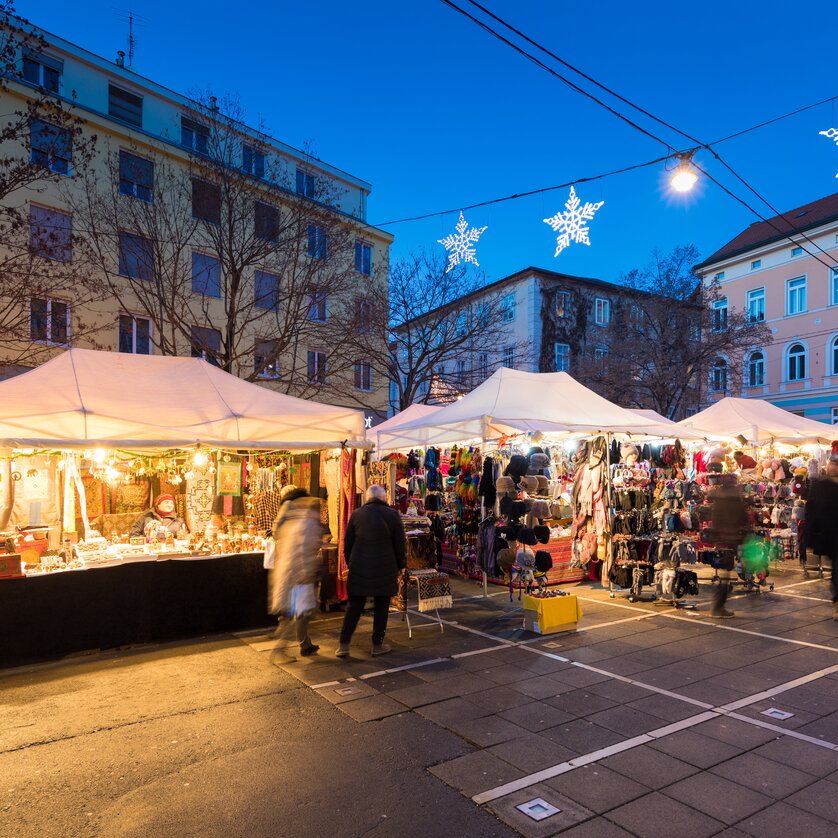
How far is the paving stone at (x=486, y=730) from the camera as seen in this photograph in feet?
13.3

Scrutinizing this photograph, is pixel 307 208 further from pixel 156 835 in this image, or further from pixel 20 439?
pixel 156 835

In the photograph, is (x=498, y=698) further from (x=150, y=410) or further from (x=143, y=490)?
(x=143, y=490)

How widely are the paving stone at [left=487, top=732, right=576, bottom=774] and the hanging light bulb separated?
298 inches

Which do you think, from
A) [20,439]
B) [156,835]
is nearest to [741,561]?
[156,835]

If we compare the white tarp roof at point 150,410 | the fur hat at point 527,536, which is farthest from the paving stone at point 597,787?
the white tarp roof at point 150,410

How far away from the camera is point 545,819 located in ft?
10.2

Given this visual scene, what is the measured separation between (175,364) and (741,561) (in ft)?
28.2

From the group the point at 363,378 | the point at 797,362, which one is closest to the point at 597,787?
the point at 363,378

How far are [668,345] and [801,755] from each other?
20301mm

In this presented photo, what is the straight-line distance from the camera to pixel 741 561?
895cm

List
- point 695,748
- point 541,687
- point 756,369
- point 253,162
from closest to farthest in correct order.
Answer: point 695,748, point 541,687, point 253,162, point 756,369

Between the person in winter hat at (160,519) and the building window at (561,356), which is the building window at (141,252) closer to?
the person in winter hat at (160,519)

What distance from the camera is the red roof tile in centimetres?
2789

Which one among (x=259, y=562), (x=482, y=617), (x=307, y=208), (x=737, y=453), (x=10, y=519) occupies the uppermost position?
(x=307, y=208)
